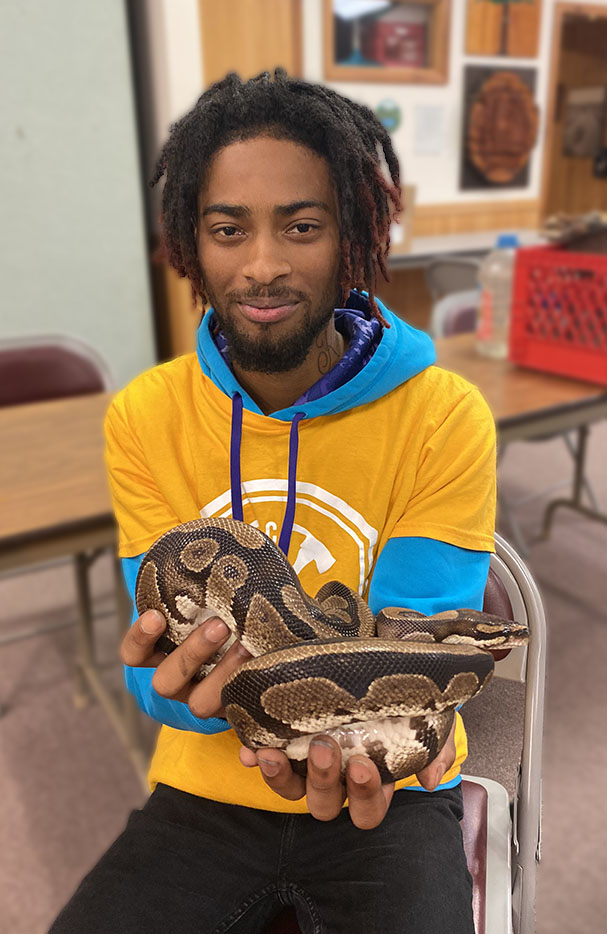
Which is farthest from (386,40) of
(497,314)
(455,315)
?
(497,314)

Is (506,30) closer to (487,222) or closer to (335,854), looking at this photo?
(487,222)

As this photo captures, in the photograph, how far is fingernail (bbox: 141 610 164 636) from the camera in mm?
887

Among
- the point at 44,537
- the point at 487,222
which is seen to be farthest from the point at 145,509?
the point at 487,222

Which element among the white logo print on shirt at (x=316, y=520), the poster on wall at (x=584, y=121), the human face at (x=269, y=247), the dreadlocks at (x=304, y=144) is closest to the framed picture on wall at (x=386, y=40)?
the poster on wall at (x=584, y=121)

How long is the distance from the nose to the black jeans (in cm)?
82

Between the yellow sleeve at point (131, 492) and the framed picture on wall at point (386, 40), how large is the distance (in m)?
5.02

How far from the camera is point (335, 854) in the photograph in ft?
3.43

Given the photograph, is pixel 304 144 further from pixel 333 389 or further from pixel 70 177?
pixel 70 177

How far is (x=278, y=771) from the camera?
812 mm

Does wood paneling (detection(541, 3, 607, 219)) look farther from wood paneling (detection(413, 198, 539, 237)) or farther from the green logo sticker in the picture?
the green logo sticker

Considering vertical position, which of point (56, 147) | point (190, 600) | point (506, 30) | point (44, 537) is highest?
point (506, 30)

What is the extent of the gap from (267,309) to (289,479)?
0.28 metres

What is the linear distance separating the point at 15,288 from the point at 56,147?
89cm

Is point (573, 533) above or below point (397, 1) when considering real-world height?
below
